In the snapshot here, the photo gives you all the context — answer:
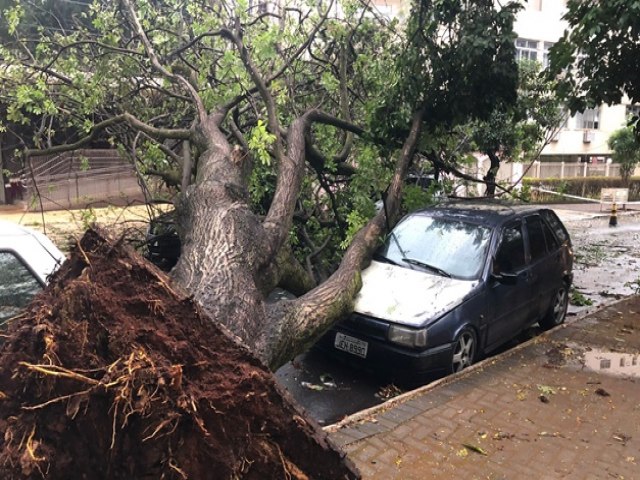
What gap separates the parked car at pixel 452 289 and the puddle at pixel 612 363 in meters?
0.84

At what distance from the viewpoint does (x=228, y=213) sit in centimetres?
411

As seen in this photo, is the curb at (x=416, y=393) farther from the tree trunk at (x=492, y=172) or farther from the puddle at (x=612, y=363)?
the tree trunk at (x=492, y=172)

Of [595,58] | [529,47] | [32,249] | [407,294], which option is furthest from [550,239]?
[529,47]

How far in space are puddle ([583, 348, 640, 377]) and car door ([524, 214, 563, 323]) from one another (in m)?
0.91

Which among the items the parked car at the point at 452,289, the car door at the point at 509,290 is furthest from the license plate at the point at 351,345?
the car door at the point at 509,290

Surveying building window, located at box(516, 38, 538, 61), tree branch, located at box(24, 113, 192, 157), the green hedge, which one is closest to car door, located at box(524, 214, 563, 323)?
tree branch, located at box(24, 113, 192, 157)

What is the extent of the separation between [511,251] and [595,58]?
3.22m

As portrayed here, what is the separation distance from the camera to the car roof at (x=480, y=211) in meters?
6.42

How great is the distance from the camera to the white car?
2.87m

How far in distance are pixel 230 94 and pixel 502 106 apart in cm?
403

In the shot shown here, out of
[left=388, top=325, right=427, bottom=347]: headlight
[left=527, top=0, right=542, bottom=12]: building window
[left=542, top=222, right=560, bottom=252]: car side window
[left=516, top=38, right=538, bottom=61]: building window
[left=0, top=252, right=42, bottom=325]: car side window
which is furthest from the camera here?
[left=527, top=0, right=542, bottom=12]: building window

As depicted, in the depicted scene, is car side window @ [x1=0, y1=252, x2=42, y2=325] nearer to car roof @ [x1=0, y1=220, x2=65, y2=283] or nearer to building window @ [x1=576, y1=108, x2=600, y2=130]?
car roof @ [x1=0, y1=220, x2=65, y2=283]

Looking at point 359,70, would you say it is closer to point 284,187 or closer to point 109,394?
point 284,187

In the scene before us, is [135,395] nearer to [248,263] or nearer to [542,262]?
[248,263]
